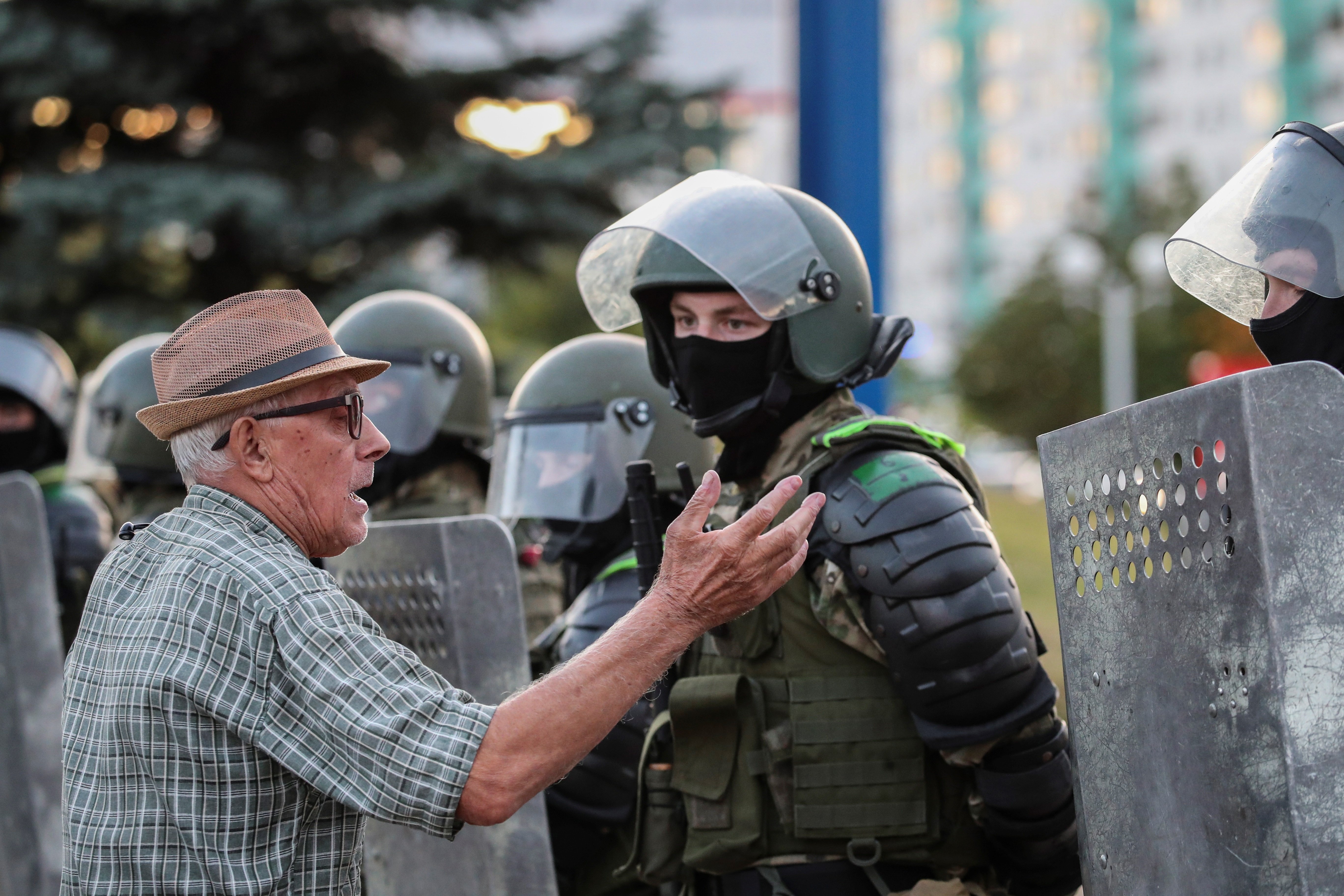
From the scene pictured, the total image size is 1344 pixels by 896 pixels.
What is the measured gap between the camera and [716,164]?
11.7m

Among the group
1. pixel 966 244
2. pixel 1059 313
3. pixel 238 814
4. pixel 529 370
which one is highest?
pixel 966 244

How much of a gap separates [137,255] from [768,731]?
10.4 m

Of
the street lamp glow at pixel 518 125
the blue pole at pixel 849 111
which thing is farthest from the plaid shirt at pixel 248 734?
the street lamp glow at pixel 518 125

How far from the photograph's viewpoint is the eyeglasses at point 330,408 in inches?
92.0

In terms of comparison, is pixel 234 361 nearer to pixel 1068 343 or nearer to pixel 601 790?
pixel 601 790

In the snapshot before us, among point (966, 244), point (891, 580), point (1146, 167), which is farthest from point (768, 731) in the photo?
point (966, 244)

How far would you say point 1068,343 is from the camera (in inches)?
1569

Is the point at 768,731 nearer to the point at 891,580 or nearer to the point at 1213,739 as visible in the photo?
the point at 891,580

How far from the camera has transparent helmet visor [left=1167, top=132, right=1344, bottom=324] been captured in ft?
7.94

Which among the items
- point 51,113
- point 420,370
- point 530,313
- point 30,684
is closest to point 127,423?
point 420,370

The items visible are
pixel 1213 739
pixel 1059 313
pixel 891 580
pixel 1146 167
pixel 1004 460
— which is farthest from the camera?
pixel 1146 167

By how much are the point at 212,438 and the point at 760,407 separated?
1.28m

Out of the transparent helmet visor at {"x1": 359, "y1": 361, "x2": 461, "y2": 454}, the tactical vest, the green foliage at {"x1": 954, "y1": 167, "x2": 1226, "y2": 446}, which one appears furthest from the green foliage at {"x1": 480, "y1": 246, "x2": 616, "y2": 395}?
the green foliage at {"x1": 954, "y1": 167, "x2": 1226, "y2": 446}

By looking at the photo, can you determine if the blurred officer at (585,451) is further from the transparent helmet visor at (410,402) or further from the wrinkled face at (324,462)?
the wrinkled face at (324,462)
